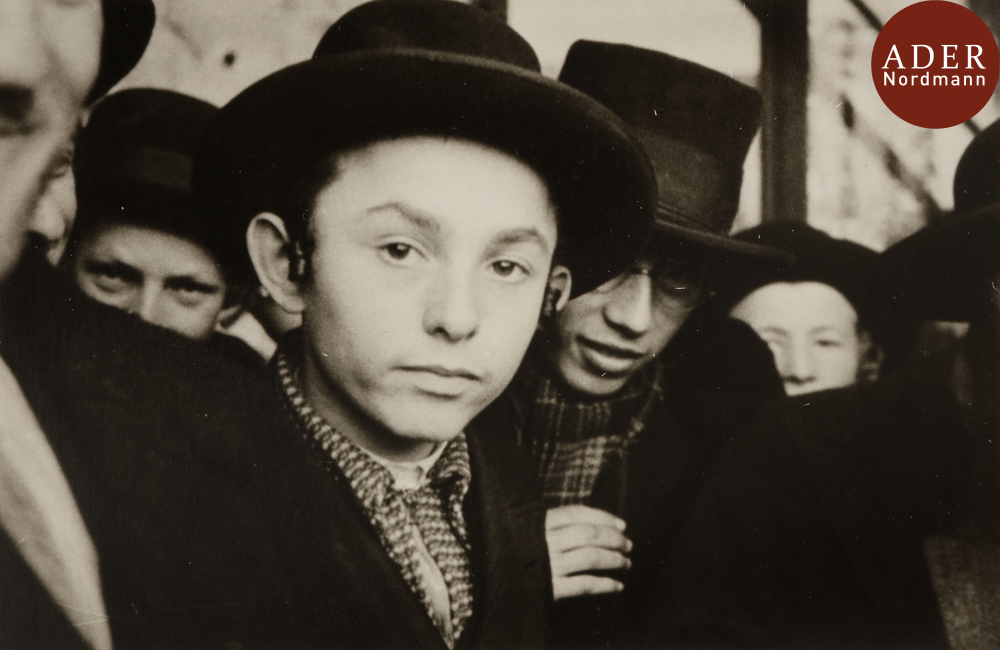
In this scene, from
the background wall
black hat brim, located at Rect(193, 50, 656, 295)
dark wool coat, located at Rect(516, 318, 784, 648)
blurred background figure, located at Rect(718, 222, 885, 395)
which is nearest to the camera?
black hat brim, located at Rect(193, 50, 656, 295)

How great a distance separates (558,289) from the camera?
1.68m

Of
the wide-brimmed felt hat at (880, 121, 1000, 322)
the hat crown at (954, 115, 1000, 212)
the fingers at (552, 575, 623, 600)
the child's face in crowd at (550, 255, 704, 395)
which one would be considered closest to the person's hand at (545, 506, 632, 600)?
the fingers at (552, 575, 623, 600)

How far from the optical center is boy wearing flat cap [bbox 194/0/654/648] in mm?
1522

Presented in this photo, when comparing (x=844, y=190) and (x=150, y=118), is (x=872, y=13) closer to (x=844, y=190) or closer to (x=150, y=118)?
(x=844, y=190)

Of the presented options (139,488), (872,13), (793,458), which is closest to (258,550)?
(139,488)

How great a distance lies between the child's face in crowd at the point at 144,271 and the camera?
1562mm

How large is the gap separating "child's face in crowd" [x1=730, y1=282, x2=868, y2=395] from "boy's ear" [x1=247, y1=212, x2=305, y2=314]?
100cm

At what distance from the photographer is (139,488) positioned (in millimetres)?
1543

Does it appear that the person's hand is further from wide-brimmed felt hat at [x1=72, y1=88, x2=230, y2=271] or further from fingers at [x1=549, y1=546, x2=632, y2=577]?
wide-brimmed felt hat at [x1=72, y1=88, x2=230, y2=271]

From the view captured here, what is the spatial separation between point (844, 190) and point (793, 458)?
0.64 m

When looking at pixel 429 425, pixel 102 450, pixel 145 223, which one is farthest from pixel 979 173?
pixel 102 450

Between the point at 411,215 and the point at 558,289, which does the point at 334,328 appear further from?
the point at 558,289

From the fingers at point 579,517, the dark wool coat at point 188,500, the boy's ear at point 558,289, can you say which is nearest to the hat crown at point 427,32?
the boy's ear at point 558,289

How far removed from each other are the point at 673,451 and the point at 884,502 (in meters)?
0.52
